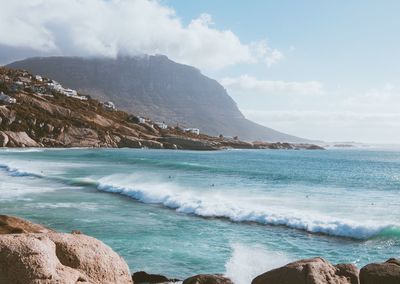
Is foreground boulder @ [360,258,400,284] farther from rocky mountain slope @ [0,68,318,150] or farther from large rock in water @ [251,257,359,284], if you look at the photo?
rocky mountain slope @ [0,68,318,150]

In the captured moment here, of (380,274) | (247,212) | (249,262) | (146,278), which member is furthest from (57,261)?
(247,212)

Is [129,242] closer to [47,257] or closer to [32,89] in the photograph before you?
[47,257]

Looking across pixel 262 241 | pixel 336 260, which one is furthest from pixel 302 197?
pixel 336 260

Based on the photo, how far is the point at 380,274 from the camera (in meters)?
8.84

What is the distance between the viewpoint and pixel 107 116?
6093 inches

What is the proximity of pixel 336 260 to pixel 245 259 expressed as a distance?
3.68m

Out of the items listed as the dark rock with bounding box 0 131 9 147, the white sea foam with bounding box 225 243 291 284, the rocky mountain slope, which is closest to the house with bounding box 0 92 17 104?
the rocky mountain slope

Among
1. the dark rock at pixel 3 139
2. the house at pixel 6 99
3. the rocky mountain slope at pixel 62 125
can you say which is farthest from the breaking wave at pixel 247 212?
the house at pixel 6 99

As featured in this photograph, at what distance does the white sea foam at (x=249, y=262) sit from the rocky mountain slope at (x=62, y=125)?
325 feet

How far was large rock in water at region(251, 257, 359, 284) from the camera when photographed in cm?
798

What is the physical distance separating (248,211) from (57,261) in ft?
65.8

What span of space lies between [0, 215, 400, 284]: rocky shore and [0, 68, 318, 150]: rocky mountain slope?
347ft

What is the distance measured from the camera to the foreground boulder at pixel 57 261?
6.85 metres

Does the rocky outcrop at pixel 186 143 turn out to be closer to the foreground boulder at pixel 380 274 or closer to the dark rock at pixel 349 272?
the foreground boulder at pixel 380 274
